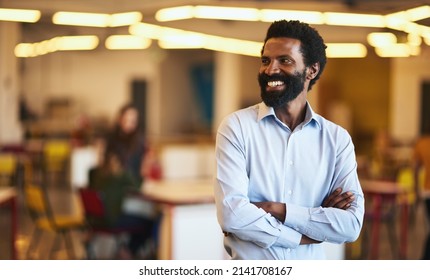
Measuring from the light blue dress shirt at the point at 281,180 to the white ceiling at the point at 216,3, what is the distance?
980 mm

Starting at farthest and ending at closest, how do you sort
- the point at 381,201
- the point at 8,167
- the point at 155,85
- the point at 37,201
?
the point at 155,85 < the point at 8,167 < the point at 381,201 < the point at 37,201

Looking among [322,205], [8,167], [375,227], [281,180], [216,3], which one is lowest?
[375,227]

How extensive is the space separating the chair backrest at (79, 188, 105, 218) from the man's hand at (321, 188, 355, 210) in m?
3.48

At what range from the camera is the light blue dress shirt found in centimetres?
257

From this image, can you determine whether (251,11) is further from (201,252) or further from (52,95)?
(52,95)

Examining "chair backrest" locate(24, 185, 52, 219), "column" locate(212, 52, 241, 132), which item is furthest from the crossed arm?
"column" locate(212, 52, 241, 132)

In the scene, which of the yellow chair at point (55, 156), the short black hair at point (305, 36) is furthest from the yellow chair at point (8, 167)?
the short black hair at point (305, 36)

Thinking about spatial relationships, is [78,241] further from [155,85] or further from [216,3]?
[155,85]

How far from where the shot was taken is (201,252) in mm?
5633

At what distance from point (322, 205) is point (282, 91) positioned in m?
0.49

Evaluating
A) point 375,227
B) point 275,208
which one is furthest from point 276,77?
point 375,227

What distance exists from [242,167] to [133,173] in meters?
3.88

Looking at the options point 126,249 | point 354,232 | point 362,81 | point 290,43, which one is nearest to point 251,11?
point 290,43

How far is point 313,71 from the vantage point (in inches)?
109
